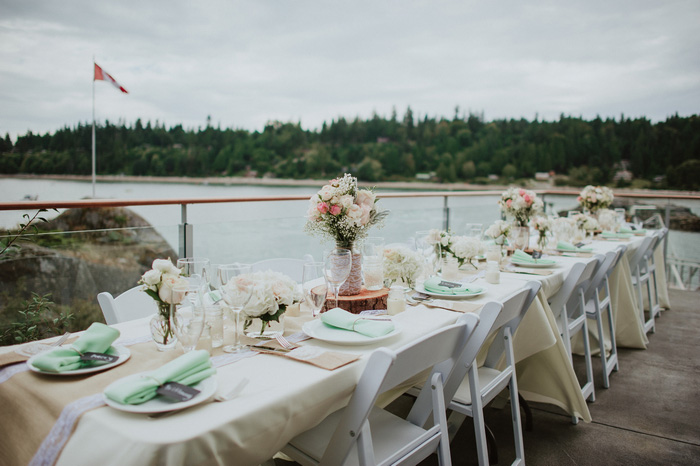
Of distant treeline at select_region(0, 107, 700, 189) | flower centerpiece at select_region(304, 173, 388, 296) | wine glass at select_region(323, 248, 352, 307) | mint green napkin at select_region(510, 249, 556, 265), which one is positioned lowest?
mint green napkin at select_region(510, 249, 556, 265)

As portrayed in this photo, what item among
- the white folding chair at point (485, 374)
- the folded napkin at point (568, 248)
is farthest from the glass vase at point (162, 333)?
the folded napkin at point (568, 248)

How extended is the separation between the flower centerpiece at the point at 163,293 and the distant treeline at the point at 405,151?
48.3 feet

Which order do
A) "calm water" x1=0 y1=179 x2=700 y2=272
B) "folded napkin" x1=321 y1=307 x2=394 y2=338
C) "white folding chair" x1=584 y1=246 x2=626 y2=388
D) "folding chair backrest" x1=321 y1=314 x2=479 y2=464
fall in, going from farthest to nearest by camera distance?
"calm water" x1=0 y1=179 x2=700 y2=272 → "white folding chair" x1=584 y1=246 x2=626 y2=388 → "folded napkin" x1=321 y1=307 x2=394 y2=338 → "folding chair backrest" x1=321 y1=314 x2=479 y2=464

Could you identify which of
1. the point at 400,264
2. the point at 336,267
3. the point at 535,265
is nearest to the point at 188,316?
the point at 336,267

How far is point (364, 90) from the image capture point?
34.3 meters

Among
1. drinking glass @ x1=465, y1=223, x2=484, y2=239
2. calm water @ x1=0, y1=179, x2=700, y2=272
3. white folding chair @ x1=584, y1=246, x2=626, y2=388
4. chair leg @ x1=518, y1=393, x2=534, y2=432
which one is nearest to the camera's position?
chair leg @ x1=518, y1=393, x2=534, y2=432

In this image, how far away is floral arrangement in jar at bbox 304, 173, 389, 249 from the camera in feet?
6.01

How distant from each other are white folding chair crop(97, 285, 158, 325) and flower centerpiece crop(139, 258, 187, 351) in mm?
510

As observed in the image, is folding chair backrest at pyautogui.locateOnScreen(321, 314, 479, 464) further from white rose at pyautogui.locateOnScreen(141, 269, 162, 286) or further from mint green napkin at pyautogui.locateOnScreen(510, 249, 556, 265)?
mint green napkin at pyautogui.locateOnScreen(510, 249, 556, 265)

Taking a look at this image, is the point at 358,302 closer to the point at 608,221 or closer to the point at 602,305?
the point at 602,305

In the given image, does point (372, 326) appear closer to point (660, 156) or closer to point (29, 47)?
point (660, 156)

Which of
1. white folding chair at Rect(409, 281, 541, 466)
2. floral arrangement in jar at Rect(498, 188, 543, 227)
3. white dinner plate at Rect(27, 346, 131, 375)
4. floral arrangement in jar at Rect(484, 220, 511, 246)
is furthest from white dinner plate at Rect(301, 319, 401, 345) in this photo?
floral arrangement in jar at Rect(498, 188, 543, 227)

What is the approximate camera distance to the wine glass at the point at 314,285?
1594 millimetres

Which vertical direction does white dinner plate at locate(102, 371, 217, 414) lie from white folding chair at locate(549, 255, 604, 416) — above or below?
above
